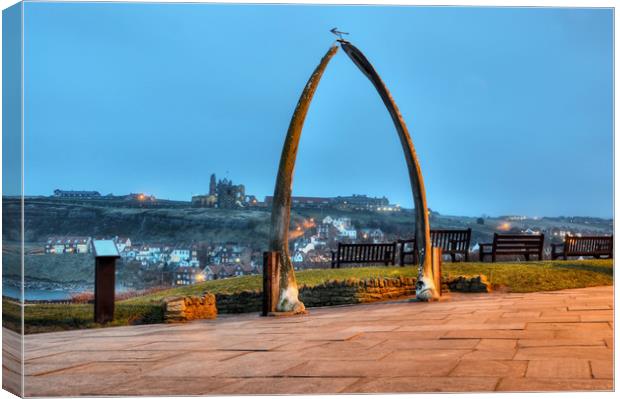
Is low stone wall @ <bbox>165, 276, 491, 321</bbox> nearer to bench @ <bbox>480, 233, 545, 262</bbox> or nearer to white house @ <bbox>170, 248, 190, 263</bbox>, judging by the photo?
bench @ <bbox>480, 233, 545, 262</bbox>

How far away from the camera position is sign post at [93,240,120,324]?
22.0ft

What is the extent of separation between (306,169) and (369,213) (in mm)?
811

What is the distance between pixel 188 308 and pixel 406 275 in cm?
355

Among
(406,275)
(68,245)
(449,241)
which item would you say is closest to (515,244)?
(449,241)

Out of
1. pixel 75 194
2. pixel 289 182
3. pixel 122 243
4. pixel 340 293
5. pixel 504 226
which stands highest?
pixel 289 182


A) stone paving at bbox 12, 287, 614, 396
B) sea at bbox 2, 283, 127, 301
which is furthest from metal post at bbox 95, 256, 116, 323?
sea at bbox 2, 283, 127, 301

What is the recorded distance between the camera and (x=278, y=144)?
8266 millimetres

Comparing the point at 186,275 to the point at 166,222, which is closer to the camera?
the point at 166,222

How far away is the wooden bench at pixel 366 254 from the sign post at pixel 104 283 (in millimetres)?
3089

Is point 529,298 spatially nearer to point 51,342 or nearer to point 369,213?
point 369,213

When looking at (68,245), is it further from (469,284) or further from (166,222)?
(469,284)

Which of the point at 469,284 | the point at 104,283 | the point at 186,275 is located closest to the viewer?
the point at 186,275

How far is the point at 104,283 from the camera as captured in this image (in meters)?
7.40

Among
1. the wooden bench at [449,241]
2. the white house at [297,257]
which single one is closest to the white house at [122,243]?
the white house at [297,257]
